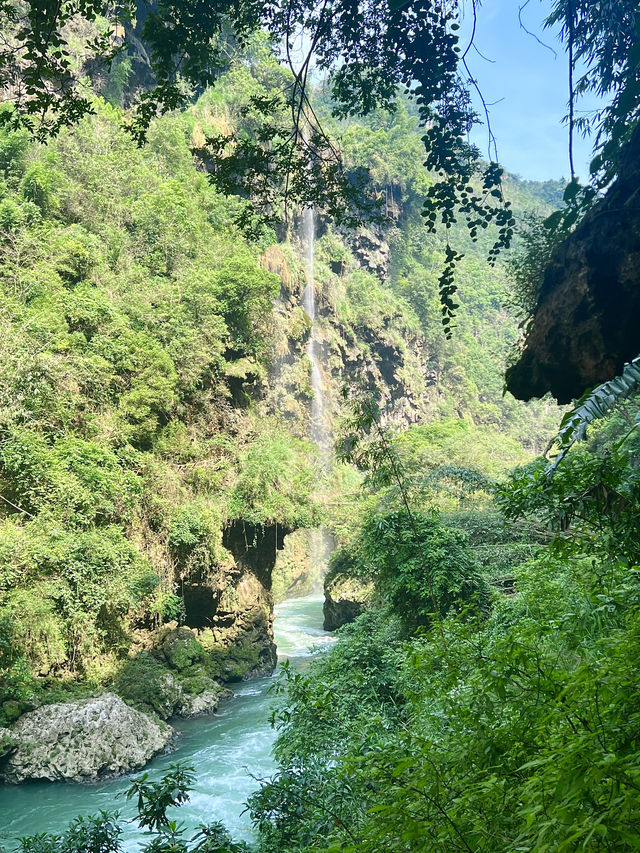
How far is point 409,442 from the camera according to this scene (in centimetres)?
2517

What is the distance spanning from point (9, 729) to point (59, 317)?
7.54 meters

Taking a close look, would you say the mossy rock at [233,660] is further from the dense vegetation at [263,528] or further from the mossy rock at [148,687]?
the mossy rock at [148,687]

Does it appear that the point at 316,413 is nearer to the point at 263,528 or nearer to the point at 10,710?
the point at 263,528

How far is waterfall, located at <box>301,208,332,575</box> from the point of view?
30016 mm

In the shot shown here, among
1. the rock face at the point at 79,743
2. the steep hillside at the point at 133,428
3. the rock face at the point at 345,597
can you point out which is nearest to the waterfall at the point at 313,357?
the rock face at the point at 345,597

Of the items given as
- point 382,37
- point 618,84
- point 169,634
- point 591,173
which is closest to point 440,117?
point 382,37

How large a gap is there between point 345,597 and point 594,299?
18.1 metres

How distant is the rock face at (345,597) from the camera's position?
20.7 m

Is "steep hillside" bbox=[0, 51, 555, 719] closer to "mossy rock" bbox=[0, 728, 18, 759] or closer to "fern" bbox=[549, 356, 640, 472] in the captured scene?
"mossy rock" bbox=[0, 728, 18, 759]

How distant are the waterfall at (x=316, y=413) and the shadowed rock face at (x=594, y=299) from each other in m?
22.7

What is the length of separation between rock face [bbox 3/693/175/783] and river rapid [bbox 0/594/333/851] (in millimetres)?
180

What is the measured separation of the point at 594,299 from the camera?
4.49 meters

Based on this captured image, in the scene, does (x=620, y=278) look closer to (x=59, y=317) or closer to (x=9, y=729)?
(x=9, y=729)

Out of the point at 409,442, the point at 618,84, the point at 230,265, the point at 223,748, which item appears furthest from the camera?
Answer: the point at 409,442
